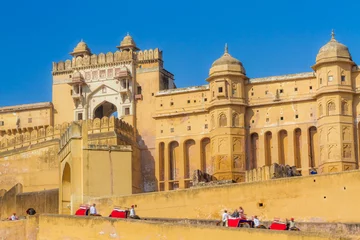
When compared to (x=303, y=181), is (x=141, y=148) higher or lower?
higher

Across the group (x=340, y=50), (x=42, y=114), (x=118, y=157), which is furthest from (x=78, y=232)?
(x=42, y=114)

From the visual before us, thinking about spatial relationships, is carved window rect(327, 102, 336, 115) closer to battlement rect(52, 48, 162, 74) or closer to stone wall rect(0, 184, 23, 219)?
battlement rect(52, 48, 162, 74)

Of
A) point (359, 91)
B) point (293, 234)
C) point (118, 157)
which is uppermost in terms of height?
point (359, 91)

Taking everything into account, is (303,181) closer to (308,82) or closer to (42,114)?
(308,82)

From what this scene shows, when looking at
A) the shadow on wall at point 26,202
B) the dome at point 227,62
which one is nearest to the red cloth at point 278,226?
the shadow on wall at point 26,202

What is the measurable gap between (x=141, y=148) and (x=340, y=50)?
1278 cm

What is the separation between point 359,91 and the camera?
49.2 meters

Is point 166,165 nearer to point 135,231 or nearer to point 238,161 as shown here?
point 238,161

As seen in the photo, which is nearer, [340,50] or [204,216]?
[204,216]

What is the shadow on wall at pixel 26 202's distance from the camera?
126ft

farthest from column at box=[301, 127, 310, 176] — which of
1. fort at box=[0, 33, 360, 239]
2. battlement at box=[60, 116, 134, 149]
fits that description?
battlement at box=[60, 116, 134, 149]

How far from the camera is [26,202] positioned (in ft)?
132

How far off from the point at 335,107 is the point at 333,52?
278 centimetres

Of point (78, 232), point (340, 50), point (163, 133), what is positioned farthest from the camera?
point (163, 133)
